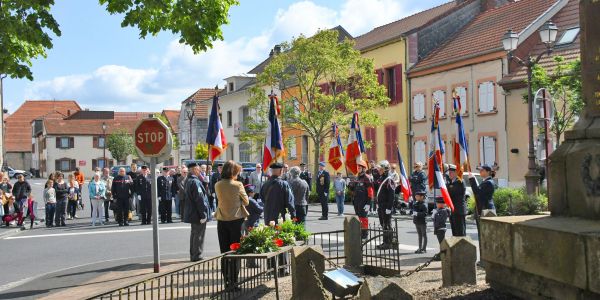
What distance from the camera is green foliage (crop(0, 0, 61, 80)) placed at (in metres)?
10.7

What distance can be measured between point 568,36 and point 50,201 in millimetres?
21023

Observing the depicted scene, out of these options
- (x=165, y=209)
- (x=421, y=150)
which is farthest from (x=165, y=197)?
(x=421, y=150)

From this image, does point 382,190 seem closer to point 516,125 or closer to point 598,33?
point 598,33

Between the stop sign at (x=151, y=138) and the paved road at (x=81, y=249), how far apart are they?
2.22 meters

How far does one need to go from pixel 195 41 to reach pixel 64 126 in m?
86.9

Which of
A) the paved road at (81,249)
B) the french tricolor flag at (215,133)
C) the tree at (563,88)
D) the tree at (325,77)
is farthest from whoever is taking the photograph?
the tree at (325,77)

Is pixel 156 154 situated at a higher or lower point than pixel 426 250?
higher

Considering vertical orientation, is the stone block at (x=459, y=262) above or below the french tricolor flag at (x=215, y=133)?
below

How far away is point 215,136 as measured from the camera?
45.8ft

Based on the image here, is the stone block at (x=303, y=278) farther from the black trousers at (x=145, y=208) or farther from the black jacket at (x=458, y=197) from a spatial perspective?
the black trousers at (x=145, y=208)

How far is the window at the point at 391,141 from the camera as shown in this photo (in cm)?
3762

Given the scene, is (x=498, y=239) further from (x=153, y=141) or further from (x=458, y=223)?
(x=458, y=223)

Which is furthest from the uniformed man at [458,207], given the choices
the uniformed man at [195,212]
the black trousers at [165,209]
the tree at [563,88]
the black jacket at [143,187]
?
the tree at [563,88]

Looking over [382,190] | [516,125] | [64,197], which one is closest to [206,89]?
[516,125]
